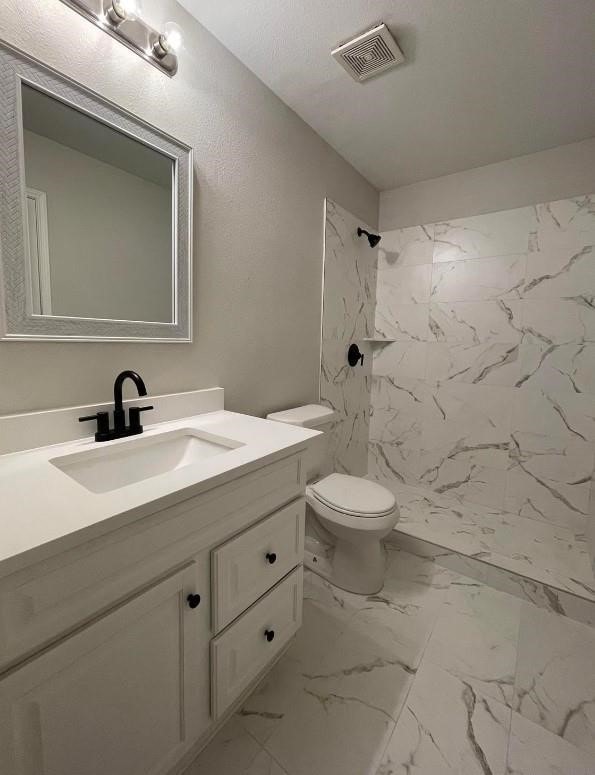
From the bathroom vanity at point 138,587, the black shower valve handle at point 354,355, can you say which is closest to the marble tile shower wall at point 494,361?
the black shower valve handle at point 354,355

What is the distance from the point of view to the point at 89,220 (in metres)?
1.02

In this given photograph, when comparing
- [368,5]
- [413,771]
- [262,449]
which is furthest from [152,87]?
[413,771]

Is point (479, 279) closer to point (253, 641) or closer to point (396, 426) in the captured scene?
point (396, 426)

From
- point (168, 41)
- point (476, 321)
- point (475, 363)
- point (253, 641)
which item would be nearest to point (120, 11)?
point (168, 41)

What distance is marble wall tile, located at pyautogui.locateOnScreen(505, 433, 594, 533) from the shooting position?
1.97 metres

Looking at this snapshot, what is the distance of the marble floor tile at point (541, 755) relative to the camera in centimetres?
97

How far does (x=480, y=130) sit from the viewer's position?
180 cm

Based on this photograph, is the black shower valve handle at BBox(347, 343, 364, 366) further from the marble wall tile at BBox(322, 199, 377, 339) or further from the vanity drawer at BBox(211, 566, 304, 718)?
the vanity drawer at BBox(211, 566, 304, 718)

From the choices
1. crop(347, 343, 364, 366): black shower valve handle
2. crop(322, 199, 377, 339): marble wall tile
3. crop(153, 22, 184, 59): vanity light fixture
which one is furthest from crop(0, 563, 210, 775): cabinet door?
crop(347, 343, 364, 366): black shower valve handle

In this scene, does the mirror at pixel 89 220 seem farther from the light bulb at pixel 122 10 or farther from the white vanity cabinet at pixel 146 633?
the white vanity cabinet at pixel 146 633

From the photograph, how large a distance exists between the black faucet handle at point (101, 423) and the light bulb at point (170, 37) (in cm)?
116

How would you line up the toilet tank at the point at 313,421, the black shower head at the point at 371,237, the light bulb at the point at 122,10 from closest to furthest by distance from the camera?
the light bulb at the point at 122,10
the toilet tank at the point at 313,421
the black shower head at the point at 371,237

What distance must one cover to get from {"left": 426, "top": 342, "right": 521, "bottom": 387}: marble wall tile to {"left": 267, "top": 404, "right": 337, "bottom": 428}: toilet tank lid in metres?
1.03

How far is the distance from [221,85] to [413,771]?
2382 millimetres
